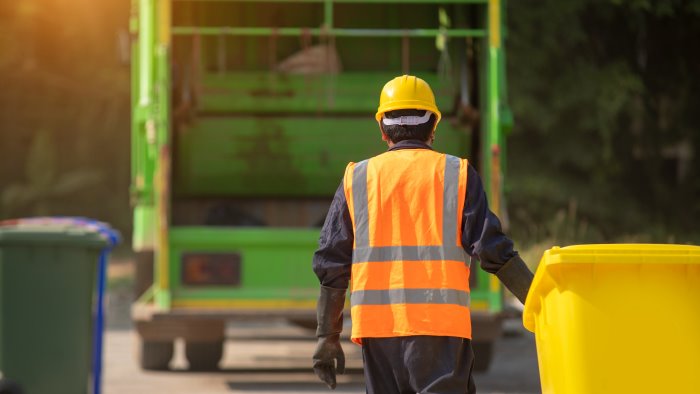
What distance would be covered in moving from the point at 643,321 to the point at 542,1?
57.0 ft

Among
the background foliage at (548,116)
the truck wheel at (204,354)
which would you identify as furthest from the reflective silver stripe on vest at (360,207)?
the background foliage at (548,116)

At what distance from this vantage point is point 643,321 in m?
4.77

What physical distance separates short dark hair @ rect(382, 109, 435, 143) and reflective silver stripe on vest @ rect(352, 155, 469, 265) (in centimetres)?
15

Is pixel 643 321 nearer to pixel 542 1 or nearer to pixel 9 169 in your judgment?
pixel 542 1

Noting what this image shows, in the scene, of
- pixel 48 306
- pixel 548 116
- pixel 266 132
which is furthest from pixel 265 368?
pixel 548 116

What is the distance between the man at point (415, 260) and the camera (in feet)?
16.3

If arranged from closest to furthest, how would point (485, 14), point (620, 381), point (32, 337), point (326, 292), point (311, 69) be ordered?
point (620, 381) < point (326, 292) < point (32, 337) < point (485, 14) < point (311, 69)

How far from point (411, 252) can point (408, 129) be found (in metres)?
0.40

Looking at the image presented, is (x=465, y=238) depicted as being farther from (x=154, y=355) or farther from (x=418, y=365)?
(x=154, y=355)

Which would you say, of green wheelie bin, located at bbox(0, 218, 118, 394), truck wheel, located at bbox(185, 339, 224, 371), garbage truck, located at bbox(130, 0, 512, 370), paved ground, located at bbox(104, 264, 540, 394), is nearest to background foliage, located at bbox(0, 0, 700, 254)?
paved ground, located at bbox(104, 264, 540, 394)

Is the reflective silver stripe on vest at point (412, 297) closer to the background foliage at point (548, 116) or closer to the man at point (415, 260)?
the man at point (415, 260)

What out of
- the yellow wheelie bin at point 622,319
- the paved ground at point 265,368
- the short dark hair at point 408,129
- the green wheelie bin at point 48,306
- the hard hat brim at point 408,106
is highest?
the hard hat brim at point 408,106

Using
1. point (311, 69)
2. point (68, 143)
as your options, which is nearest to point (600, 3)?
point (68, 143)

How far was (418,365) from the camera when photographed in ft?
16.2
